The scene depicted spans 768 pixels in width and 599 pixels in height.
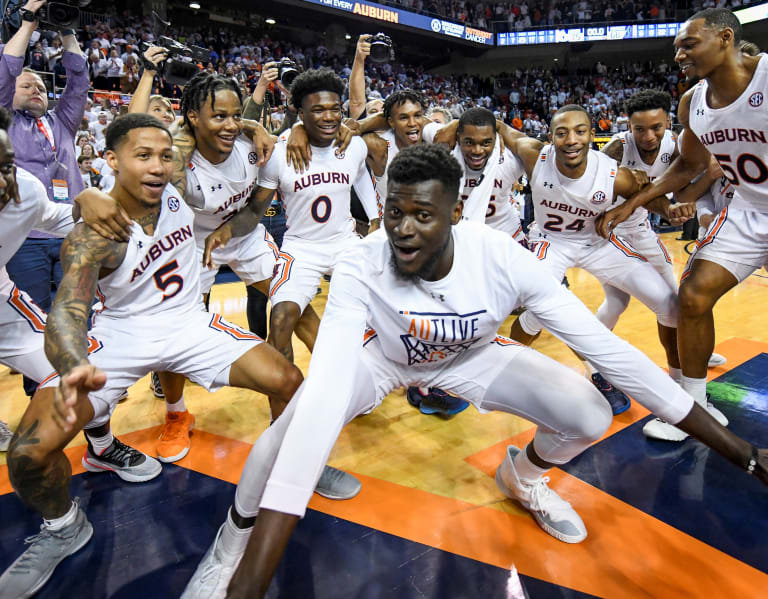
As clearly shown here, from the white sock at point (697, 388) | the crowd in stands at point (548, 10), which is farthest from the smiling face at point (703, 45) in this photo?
the crowd in stands at point (548, 10)

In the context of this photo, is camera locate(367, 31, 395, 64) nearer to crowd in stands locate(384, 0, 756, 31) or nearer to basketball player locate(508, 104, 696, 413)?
basketball player locate(508, 104, 696, 413)

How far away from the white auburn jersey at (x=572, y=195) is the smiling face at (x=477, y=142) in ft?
1.34

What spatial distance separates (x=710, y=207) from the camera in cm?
453

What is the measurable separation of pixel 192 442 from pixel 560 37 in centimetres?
2794

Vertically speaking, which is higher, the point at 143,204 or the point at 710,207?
the point at 143,204

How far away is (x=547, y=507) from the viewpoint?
7.73 ft

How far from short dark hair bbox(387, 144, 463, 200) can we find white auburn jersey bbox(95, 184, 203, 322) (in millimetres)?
1307

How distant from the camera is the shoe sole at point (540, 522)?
2279 mm

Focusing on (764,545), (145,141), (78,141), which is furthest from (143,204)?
(78,141)

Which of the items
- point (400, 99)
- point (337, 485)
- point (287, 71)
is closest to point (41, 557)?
point (337, 485)

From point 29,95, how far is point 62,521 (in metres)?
3.03

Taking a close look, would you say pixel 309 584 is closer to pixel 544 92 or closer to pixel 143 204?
pixel 143 204

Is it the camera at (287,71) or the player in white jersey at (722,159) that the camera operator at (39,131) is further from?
the player in white jersey at (722,159)

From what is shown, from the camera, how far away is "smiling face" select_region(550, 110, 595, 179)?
11.2ft
